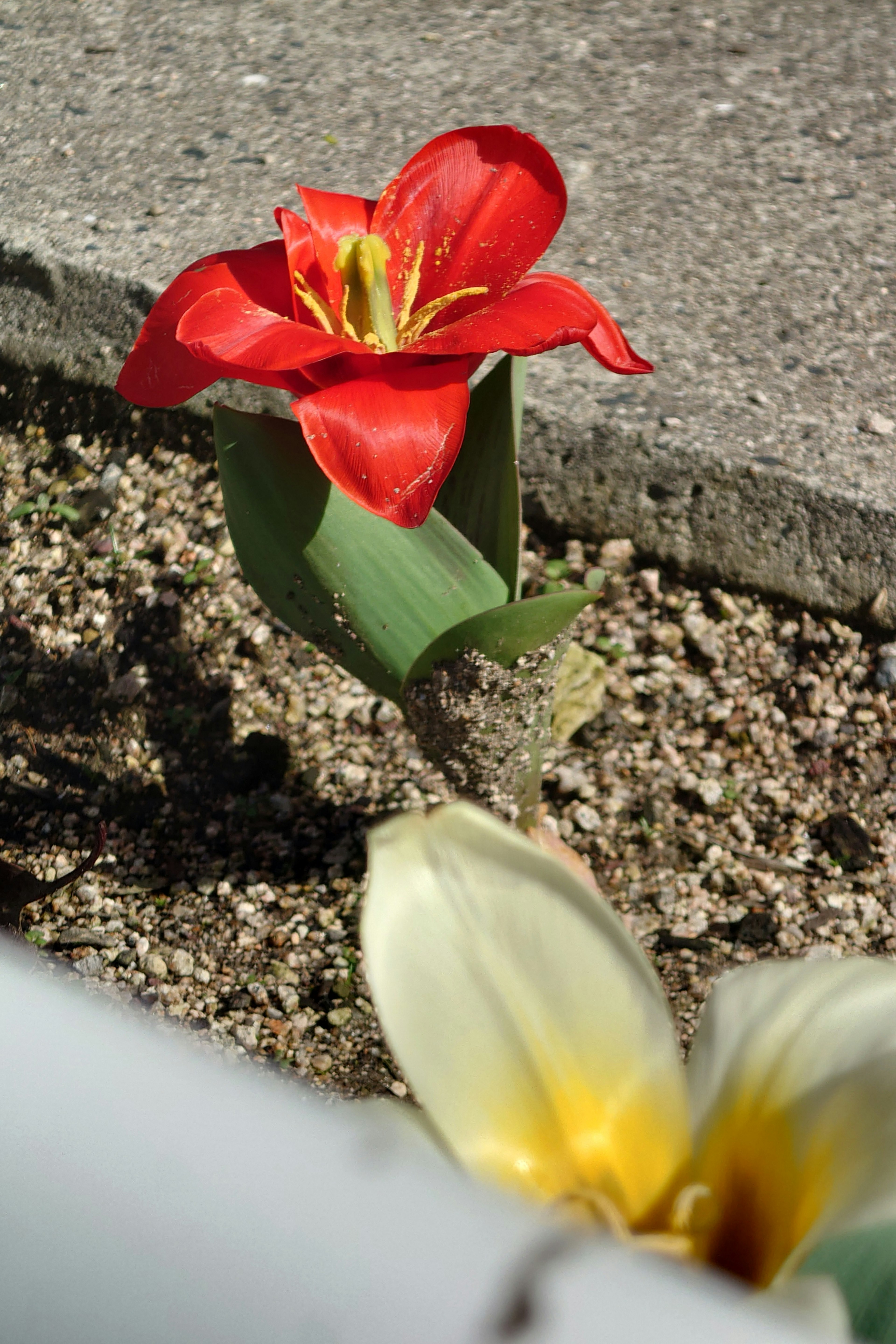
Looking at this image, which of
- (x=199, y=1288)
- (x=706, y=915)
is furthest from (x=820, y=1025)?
(x=706, y=915)

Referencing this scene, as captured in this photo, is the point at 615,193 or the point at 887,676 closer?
the point at 887,676

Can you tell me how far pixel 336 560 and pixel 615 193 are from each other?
123 cm

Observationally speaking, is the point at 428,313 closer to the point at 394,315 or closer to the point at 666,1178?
the point at 394,315

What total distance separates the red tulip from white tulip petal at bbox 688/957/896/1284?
336mm

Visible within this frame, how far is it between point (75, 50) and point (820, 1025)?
2.21 m

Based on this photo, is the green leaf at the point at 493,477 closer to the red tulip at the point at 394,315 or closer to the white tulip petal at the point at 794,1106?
the red tulip at the point at 394,315

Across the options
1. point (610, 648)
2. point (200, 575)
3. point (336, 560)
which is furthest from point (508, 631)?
point (200, 575)

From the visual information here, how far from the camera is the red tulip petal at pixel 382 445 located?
1.92ft

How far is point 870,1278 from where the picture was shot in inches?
10.7

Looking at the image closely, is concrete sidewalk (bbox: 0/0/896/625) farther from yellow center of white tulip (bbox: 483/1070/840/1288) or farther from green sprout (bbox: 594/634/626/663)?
yellow center of white tulip (bbox: 483/1070/840/1288)

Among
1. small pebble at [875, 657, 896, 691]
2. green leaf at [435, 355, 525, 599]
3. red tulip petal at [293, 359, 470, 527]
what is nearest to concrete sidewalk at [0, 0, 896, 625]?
small pebble at [875, 657, 896, 691]

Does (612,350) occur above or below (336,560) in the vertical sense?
above

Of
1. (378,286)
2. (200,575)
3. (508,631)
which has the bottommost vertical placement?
(200,575)

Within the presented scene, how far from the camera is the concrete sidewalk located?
1308 mm
